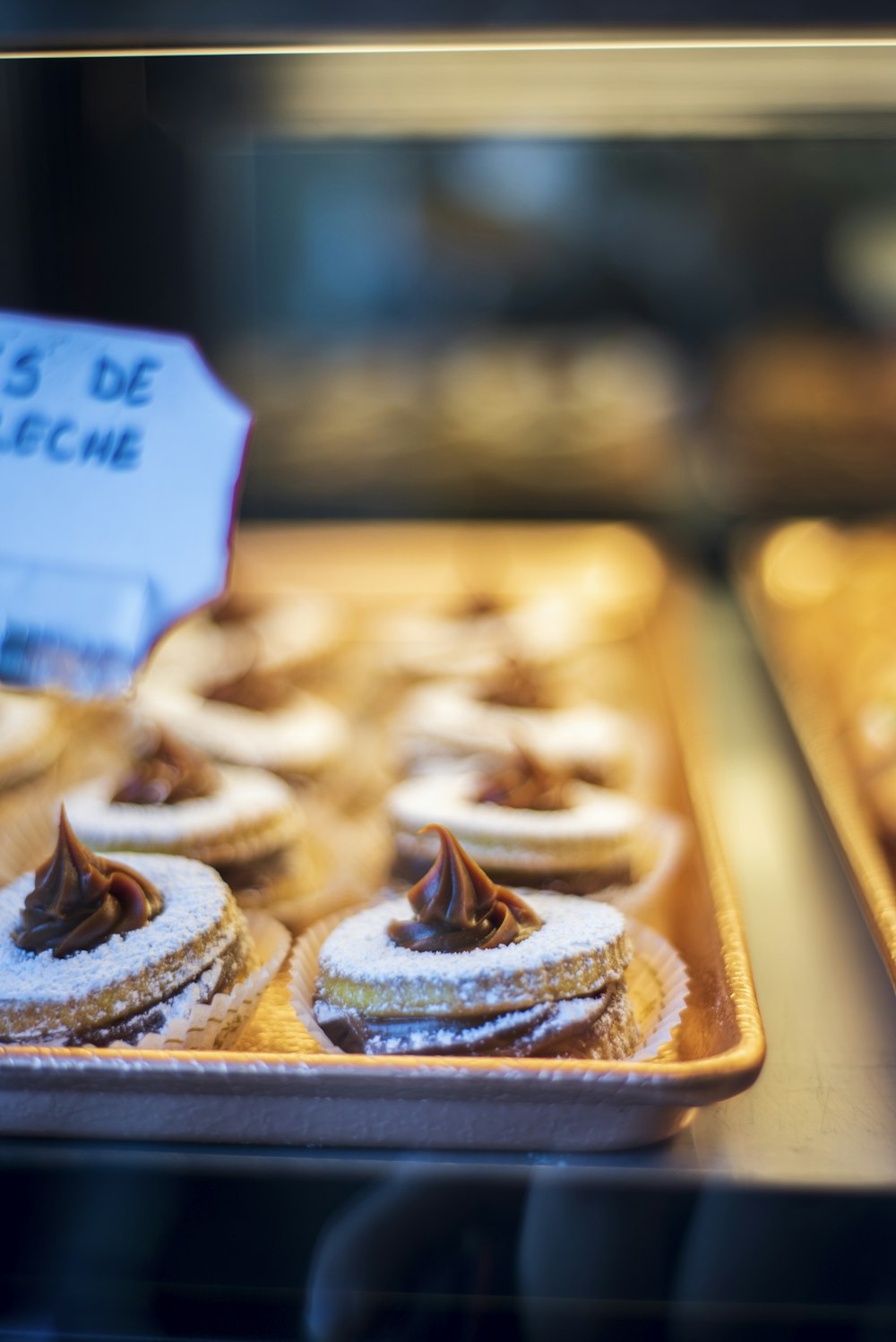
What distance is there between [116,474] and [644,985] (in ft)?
2.85

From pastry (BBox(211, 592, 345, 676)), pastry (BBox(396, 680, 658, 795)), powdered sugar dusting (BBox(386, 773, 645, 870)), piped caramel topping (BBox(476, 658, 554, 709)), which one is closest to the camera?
powdered sugar dusting (BBox(386, 773, 645, 870))

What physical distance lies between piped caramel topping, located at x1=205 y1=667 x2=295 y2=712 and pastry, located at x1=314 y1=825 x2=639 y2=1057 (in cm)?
76

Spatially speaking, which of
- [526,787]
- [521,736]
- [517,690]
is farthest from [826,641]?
[526,787]

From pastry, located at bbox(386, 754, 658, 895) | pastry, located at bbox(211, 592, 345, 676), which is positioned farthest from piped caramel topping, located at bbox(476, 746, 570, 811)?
pastry, located at bbox(211, 592, 345, 676)

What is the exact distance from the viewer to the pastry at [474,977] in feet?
4.01

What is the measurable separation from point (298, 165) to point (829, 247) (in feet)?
4.78

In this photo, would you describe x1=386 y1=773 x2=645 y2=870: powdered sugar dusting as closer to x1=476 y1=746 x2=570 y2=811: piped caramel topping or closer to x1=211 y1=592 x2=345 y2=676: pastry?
x1=476 y1=746 x2=570 y2=811: piped caramel topping

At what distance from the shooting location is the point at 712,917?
4.82ft

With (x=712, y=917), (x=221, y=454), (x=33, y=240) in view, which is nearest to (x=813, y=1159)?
(x=712, y=917)

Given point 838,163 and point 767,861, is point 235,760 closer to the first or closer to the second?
point 767,861

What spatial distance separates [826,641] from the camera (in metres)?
2.45

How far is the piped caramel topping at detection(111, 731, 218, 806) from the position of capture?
5.49 feet

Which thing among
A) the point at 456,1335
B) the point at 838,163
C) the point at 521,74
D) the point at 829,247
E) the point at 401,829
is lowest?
the point at 456,1335

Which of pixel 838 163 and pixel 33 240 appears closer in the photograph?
pixel 33 240
